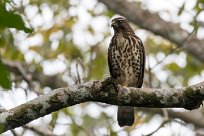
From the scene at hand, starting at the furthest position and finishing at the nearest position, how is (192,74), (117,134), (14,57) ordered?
(192,74) < (14,57) < (117,134)

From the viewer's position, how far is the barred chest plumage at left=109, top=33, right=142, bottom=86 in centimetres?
562

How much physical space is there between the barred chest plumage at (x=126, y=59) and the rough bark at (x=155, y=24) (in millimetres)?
1452

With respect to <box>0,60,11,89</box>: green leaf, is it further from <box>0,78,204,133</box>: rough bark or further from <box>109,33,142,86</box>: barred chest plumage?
<box>109,33,142,86</box>: barred chest plumage

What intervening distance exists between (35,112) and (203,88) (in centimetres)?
99

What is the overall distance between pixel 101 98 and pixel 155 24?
414cm

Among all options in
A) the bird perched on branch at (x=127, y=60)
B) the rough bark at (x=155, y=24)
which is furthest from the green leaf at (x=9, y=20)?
the rough bark at (x=155, y=24)

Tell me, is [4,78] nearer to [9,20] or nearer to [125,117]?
[9,20]

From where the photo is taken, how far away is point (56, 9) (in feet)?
26.0

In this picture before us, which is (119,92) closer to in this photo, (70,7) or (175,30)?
(175,30)

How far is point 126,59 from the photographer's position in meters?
5.63

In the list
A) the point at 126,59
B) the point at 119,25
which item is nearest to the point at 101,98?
the point at 126,59

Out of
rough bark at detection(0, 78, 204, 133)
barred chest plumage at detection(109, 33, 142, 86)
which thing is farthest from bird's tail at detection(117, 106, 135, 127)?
rough bark at detection(0, 78, 204, 133)

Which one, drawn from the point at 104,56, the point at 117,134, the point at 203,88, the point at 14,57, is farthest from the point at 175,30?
the point at 203,88

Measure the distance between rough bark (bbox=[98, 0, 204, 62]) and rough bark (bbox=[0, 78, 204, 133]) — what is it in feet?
12.7
